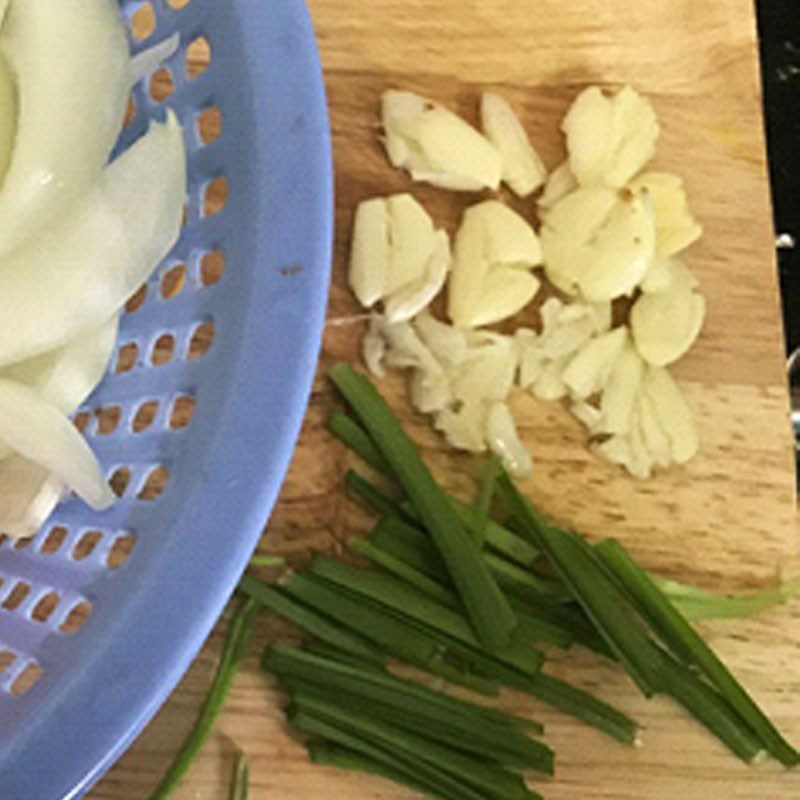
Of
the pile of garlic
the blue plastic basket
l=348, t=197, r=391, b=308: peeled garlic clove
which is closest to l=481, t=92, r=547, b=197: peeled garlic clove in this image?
the pile of garlic

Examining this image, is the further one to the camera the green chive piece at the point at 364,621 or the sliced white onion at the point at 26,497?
the green chive piece at the point at 364,621

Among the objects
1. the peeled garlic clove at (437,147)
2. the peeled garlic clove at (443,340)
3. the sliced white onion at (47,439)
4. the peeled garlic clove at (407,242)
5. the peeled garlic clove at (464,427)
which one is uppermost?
the sliced white onion at (47,439)

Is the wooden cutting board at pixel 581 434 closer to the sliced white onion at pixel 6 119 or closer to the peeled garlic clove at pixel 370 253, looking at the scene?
the peeled garlic clove at pixel 370 253

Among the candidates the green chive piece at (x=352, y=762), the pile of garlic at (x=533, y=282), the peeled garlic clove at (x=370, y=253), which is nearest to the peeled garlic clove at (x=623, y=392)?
the pile of garlic at (x=533, y=282)

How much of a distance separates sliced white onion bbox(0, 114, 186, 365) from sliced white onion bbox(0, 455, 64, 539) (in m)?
0.07

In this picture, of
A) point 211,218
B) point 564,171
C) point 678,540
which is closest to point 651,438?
point 678,540

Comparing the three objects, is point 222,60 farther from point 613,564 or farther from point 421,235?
point 613,564

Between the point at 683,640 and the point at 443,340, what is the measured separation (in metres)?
0.30

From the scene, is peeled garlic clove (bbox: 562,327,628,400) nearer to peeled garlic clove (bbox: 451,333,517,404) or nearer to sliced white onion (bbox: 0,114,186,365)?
peeled garlic clove (bbox: 451,333,517,404)

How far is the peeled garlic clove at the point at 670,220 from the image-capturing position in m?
1.03

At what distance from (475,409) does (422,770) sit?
0.28 meters

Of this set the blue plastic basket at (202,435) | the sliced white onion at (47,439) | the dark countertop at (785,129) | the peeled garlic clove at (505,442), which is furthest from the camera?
the dark countertop at (785,129)

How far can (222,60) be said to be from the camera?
713mm

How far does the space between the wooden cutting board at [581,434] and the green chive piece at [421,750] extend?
0.11 ft
